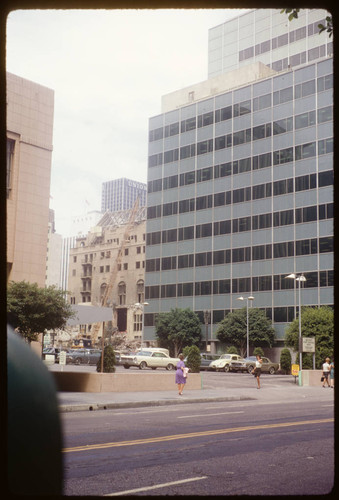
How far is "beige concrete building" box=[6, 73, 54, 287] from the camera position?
3225 cm

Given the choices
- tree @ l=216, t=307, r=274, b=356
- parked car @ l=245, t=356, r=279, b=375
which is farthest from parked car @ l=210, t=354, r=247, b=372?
tree @ l=216, t=307, r=274, b=356

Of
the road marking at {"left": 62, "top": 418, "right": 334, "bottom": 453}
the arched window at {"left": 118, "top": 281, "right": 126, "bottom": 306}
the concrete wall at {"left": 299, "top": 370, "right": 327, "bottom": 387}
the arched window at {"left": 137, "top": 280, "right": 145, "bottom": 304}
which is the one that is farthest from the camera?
the arched window at {"left": 118, "top": 281, "right": 126, "bottom": 306}

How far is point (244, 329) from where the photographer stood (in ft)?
228

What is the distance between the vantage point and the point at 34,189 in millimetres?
33062

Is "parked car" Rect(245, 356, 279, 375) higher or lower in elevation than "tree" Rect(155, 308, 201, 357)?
lower

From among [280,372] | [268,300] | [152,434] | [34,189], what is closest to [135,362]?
[280,372]

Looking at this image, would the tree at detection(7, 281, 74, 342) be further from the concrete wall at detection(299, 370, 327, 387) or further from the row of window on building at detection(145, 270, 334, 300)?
the row of window on building at detection(145, 270, 334, 300)

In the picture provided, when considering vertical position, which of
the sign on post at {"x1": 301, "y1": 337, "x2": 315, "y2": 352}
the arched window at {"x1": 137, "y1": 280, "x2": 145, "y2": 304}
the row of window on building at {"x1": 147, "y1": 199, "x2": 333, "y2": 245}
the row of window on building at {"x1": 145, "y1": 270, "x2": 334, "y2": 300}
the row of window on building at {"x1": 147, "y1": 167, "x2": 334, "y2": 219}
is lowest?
the sign on post at {"x1": 301, "y1": 337, "x2": 315, "y2": 352}

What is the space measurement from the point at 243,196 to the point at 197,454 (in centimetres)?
6743

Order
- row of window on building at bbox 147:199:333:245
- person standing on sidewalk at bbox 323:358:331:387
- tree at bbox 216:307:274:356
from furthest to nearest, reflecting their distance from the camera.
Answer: row of window on building at bbox 147:199:333:245 → tree at bbox 216:307:274:356 → person standing on sidewalk at bbox 323:358:331:387

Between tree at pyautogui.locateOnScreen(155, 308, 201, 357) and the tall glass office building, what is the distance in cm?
256

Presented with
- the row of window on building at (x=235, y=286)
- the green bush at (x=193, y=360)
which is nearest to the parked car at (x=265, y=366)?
the row of window on building at (x=235, y=286)

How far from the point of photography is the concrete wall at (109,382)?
27.0m

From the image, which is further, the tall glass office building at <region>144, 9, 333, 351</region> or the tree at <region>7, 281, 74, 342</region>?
the tall glass office building at <region>144, 9, 333, 351</region>
